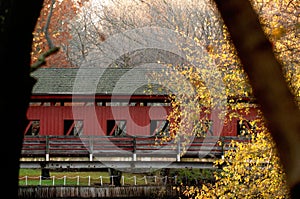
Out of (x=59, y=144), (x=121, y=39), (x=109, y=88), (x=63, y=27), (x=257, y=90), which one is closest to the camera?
(x=257, y=90)

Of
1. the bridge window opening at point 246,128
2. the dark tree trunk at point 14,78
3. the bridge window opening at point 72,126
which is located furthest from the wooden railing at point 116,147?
the dark tree trunk at point 14,78

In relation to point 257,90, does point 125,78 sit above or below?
above

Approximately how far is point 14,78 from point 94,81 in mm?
25974

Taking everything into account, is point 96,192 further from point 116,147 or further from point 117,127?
point 117,127

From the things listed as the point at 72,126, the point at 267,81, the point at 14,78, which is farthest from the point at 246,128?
the point at 72,126

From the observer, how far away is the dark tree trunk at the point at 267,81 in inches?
70.4

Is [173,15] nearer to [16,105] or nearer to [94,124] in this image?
[94,124]

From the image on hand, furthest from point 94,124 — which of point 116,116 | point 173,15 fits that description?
point 173,15

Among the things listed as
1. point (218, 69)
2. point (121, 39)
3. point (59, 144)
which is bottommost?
point (59, 144)

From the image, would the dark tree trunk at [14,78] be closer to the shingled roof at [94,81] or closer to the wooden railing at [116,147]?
the wooden railing at [116,147]

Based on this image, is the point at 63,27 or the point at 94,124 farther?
the point at 63,27

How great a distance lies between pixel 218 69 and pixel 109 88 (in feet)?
46.3

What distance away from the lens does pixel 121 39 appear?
41.7m

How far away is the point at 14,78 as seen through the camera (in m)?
2.89
